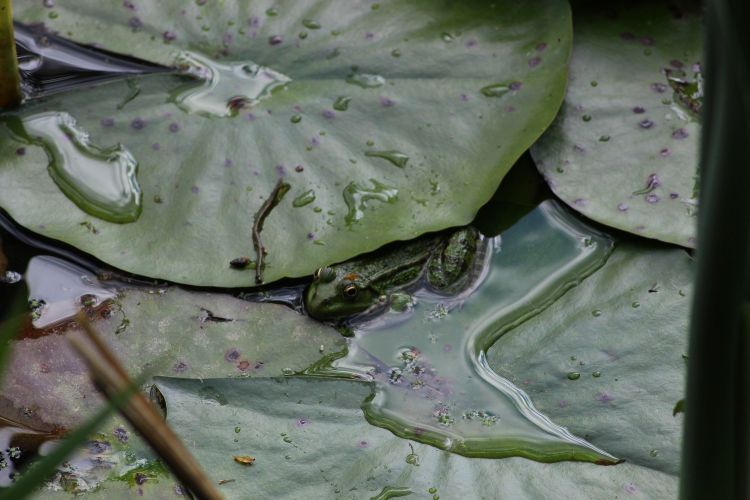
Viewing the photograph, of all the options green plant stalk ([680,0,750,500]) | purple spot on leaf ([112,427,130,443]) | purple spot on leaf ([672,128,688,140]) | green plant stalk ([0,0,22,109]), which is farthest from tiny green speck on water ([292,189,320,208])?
green plant stalk ([680,0,750,500])

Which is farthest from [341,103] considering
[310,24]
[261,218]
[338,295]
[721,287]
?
[721,287]

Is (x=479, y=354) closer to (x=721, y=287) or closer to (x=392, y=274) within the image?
(x=392, y=274)

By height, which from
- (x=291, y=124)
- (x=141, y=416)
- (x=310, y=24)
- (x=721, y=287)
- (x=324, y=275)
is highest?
(x=141, y=416)

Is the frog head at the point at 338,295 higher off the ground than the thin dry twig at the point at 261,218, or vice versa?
the thin dry twig at the point at 261,218

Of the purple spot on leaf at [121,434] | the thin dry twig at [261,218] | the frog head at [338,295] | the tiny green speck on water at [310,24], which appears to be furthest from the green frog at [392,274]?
the tiny green speck on water at [310,24]

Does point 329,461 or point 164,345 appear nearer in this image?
point 329,461

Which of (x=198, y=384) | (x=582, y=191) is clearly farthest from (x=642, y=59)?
(x=198, y=384)

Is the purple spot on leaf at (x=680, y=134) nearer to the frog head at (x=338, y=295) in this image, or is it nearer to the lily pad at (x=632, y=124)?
the lily pad at (x=632, y=124)

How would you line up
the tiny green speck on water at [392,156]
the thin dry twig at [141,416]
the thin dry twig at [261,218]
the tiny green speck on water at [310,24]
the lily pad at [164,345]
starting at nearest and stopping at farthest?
the thin dry twig at [141,416], the lily pad at [164,345], the thin dry twig at [261,218], the tiny green speck on water at [392,156], the tiny green speck on water at [310,24]
